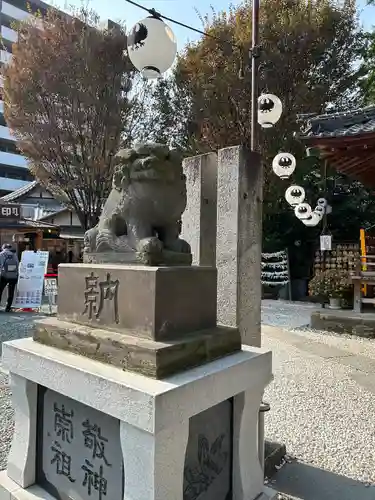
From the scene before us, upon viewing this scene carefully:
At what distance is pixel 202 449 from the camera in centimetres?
164

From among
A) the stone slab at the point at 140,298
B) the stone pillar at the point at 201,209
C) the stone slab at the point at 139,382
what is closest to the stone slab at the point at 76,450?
the stone slab at the point at 139,382

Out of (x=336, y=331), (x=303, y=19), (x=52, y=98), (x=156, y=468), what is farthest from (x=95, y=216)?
(x=156, y=468)

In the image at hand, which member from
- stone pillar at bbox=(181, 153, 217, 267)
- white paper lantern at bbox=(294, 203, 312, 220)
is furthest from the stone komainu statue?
white paper lantern at bbox=(294, 203, 312, 220)

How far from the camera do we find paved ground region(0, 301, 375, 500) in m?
2.38

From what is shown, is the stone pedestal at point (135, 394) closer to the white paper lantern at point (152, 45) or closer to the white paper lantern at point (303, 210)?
the white paper lantern at point (152, 45)

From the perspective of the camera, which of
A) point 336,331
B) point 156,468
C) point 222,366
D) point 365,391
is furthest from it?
point 336,331

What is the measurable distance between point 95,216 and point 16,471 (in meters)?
9.18

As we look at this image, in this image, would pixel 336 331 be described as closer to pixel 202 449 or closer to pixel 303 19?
pixel 202 449

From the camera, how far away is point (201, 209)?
8.08 ft

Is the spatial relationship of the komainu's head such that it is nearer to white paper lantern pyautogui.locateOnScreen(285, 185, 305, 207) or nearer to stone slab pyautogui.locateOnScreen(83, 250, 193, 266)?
stone slab pyautogui.locateOnScreen(83, 250, 193, 266)

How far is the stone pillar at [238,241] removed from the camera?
2.27m

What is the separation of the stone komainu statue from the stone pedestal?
5.3 inches

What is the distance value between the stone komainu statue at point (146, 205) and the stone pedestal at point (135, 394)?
0.45ft

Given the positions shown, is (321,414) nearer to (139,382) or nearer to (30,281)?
(139,382)
